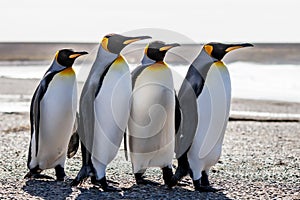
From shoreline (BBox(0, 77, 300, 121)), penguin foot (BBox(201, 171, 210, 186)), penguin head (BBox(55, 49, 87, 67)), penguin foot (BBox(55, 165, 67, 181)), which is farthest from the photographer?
shoreline (BBox(0, 77, 300, 121))

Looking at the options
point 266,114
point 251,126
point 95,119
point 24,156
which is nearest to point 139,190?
point 95,119

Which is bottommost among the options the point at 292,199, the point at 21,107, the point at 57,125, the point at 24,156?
the point at 21,107

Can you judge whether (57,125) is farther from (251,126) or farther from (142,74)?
(251,126)

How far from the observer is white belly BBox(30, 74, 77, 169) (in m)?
5.97

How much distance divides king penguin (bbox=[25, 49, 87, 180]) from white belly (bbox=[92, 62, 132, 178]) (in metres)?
0.51

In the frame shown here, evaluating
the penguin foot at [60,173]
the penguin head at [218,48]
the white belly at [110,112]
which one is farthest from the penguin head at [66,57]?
the penguin head at [218,48]

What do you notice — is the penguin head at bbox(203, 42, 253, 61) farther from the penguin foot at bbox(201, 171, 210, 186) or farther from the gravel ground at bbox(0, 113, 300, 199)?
the gravel ground at bbox(0, 113, 300, 199)

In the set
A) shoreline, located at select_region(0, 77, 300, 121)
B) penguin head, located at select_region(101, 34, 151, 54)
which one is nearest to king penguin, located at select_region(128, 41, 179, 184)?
penguin head, located at select_region(101, 34, 151, 54)

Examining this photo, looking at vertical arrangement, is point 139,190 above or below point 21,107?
above

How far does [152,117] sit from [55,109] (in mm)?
1020

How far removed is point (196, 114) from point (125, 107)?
68cm

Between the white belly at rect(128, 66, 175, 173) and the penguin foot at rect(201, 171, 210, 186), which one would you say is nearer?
the white belly at rect(128, 66, 175, 173)

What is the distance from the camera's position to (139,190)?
5.74m

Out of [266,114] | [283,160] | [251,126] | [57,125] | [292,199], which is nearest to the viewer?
[292,199]
